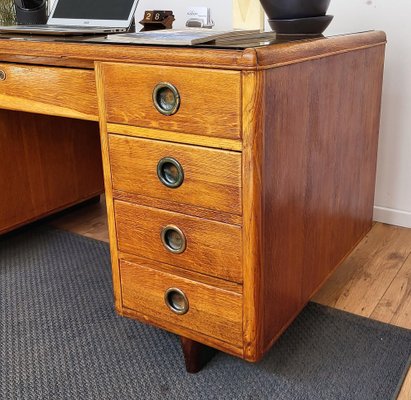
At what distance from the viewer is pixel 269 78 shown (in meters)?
0.81

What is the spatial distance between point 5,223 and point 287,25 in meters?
1.00

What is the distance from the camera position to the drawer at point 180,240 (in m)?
0.91

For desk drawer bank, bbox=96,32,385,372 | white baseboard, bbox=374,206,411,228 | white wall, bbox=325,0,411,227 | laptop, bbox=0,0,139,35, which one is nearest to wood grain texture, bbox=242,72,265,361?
desk drawer bank, bbox=96,32,385,372

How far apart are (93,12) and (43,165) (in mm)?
513

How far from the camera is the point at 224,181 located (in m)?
0.87

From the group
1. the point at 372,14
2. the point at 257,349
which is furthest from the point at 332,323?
the point at 372,14

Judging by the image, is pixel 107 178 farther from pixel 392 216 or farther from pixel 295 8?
pixel 392 216

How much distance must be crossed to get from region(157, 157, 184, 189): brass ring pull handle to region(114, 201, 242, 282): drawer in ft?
0.19

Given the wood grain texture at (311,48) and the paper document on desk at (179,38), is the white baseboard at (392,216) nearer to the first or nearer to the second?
the wood grain texture at (311,48)

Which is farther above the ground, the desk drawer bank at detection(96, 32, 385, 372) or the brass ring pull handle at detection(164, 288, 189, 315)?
the desk drawer bank at detection(96, 32, 385, 372)

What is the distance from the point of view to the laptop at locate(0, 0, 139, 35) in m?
1.28

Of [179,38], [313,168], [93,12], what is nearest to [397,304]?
[313,168]

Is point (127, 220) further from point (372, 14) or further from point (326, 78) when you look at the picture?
point (372, 14)

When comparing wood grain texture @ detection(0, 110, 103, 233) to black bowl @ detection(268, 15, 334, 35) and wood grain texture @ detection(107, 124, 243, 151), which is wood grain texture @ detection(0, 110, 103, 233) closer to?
wood grain texture @ detection(107, 124, 243, 151)
